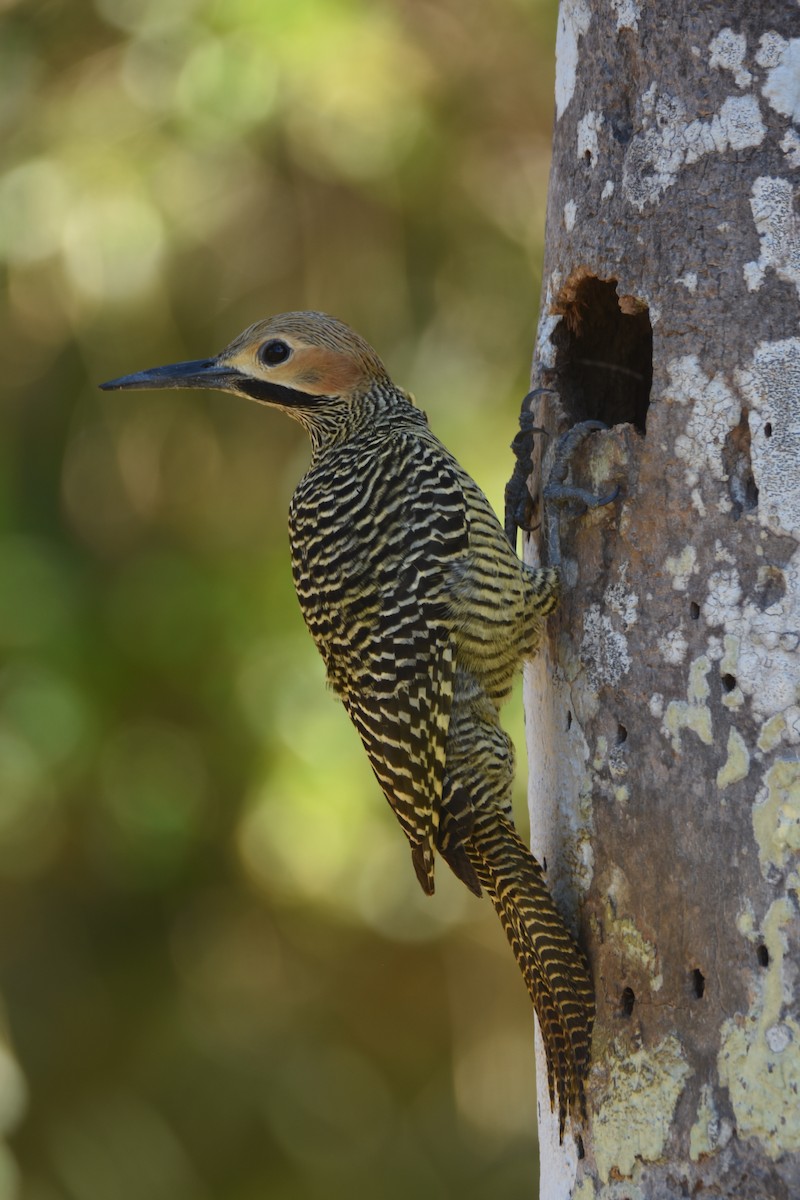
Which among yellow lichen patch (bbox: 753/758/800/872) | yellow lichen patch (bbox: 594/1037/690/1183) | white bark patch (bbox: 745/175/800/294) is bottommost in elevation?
yellow lichen patch (bbox: 594/1037/690/1183)

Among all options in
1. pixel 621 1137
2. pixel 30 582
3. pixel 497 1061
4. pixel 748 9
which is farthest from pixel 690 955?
pixel 497 1061

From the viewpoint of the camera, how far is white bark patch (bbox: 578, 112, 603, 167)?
3.09 meters

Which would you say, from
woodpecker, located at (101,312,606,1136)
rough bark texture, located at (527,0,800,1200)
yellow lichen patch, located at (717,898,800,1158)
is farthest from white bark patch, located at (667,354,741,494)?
yellow lichen patch, located at (717,898,800,1158)

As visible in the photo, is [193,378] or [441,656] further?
[193,378]

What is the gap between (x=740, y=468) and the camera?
278cm

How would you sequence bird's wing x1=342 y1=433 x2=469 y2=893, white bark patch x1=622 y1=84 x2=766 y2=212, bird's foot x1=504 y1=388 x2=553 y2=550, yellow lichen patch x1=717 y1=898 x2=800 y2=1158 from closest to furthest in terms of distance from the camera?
yellow lichen patch x1=717 y1=898 x2=800 y2=1158 < white bark patch x1=622 y1=84 x2=766 y2=212 < bird's wing x1=342 y1=433 x2=469 y2=893 < bird's foot x1=504 y1=388 x2=553 y2=550

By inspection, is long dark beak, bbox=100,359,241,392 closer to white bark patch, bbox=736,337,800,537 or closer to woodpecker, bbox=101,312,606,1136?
woodpecker, bbox=101,312,606,1136

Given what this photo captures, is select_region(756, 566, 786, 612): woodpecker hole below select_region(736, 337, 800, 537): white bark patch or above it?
below

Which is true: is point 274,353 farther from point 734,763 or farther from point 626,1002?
point 626,1002

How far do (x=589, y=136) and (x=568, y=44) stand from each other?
24 centimetres

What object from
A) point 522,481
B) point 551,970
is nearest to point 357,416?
point 522,481

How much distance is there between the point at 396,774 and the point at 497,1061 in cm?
433

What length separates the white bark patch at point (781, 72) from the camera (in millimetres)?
2848

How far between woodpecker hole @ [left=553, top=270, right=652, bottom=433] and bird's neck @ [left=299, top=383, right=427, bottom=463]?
53cm
